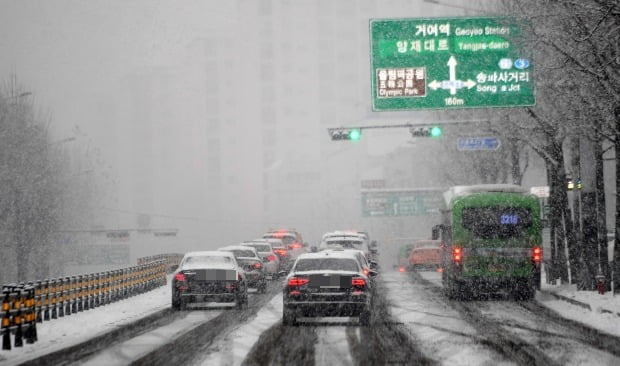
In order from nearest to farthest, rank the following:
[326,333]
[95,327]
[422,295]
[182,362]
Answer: [182,362] < [326,333] < [95,327] < [422,295]

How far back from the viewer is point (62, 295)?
917 inches

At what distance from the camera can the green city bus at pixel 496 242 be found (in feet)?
86.7

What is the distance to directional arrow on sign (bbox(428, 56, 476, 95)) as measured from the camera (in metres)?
27.9

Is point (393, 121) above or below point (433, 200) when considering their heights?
above

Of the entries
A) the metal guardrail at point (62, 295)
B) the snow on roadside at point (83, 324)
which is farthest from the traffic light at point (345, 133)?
the snow on roadside at point (83, 324)

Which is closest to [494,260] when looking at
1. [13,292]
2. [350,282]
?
[350,282]

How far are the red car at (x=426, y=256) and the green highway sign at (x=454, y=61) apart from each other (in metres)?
22.6

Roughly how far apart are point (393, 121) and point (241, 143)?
31.1 m

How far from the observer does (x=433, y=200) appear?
293ft

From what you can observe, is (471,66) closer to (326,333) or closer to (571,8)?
(571,8)

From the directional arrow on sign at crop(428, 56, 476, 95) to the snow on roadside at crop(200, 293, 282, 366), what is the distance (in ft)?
26.0

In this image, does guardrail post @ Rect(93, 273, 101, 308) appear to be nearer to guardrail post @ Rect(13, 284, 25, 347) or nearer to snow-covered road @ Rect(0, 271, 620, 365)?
snow-covered road @ Rect(0, 271, 620, 365)

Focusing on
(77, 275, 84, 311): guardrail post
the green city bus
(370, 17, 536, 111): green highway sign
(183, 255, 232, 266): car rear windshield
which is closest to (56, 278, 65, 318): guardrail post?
(77, 275, 84, 311): guardrail post

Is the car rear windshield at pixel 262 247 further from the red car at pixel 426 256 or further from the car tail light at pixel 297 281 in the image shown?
the car tail light at pixel 297 281
